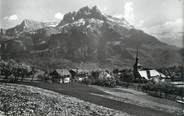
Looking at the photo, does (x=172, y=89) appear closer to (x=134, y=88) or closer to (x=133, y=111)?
(x=134, y=88)

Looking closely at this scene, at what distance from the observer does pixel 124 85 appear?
80.7 meters

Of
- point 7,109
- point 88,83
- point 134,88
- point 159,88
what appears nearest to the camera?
point 7,109

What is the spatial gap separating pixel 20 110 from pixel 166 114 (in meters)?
24.1

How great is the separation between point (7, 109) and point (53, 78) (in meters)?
68.1

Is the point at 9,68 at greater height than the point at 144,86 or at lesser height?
greater

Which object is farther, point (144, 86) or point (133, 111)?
point (144, 86)

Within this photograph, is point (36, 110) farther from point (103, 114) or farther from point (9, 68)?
point (9, 68)

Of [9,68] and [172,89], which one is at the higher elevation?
[9,68]

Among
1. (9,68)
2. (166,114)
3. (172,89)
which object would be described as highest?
(9,68)

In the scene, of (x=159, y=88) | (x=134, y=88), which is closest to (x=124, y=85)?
(x=134, y=88)

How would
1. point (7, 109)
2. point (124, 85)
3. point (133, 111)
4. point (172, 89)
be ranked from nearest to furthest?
point (7, 109) → point (133, 111) → point (172, 89) → point (124, 85)

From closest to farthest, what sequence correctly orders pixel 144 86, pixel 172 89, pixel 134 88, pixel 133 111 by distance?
pixel 133 111 → pixel 172 89 → pixel 144 86 → pixel 134 88

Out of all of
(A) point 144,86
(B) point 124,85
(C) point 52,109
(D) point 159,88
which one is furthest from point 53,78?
(C) point 52,109

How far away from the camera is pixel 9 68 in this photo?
85625 mm
